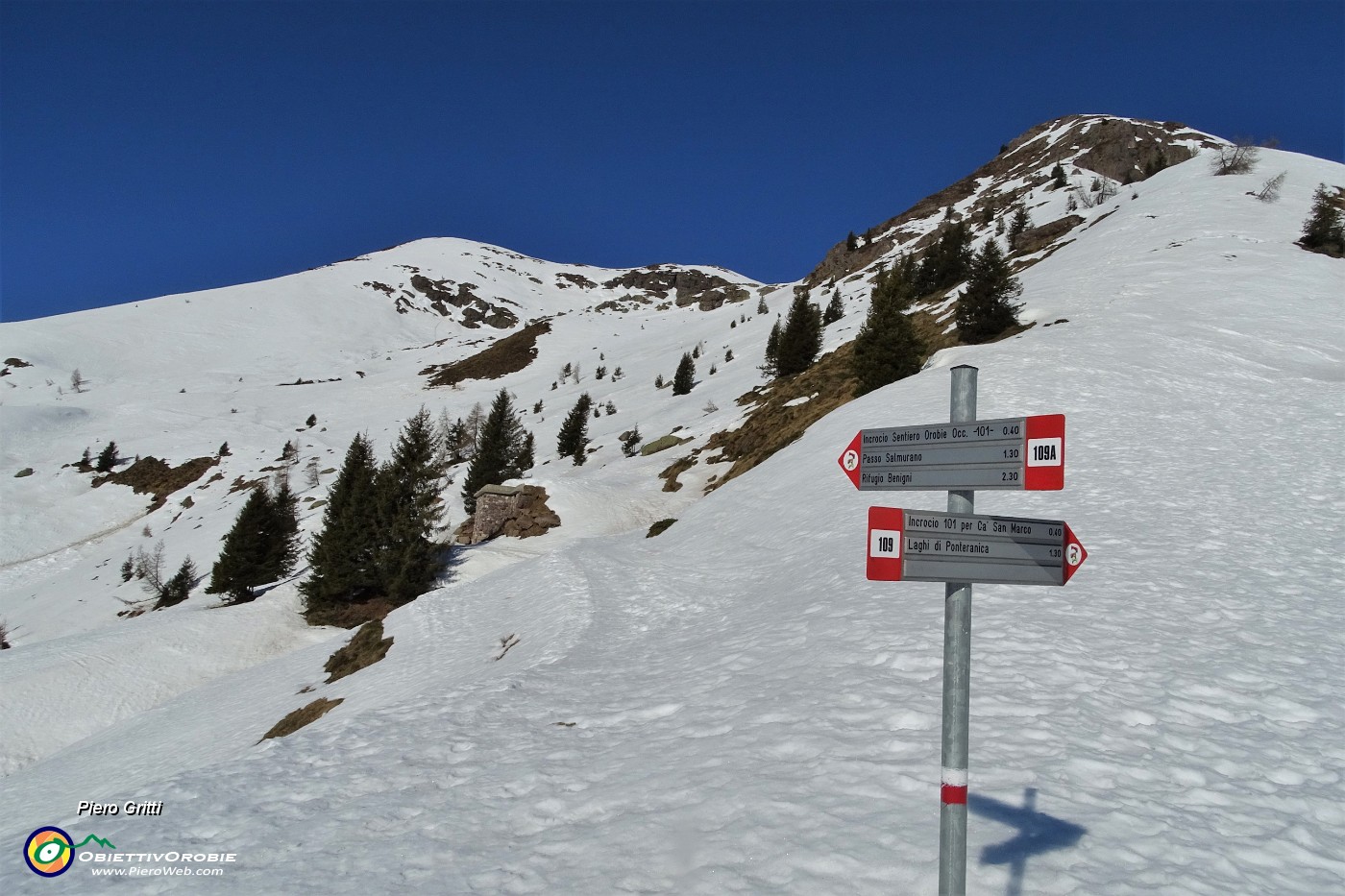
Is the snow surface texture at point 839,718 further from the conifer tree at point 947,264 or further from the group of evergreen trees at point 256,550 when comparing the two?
the conifer tree at point 947,264

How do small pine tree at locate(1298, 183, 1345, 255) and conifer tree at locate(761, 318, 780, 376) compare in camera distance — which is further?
conifer tree at locate(761, 318, 780, 376)

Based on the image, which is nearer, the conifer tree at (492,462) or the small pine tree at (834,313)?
the conifer tree at (492,462)

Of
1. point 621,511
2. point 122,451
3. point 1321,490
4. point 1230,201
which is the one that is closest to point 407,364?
point 122,451

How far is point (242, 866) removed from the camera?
474 cm

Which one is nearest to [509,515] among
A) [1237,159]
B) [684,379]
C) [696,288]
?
[684,379]

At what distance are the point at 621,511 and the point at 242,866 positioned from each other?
26.3 meters

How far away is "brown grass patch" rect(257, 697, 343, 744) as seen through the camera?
15039mm

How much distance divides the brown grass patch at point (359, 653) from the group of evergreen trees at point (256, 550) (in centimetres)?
1540

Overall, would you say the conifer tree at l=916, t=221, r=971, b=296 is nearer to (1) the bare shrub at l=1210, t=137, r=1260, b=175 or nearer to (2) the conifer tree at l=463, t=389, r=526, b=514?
(1) the bare shrub at l=1210, t=137, r=1260, b=175

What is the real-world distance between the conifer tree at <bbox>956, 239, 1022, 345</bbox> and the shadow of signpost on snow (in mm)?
29071

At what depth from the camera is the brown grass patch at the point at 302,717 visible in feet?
49.3

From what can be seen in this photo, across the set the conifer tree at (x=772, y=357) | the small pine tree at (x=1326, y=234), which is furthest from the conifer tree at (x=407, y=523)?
the small pine tree at (x=1326, y=234)

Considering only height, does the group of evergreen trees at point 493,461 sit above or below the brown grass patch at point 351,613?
above

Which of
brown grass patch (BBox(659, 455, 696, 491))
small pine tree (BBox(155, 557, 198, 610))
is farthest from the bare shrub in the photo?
small pine tree (BBox(155, 557, 198, 610))
